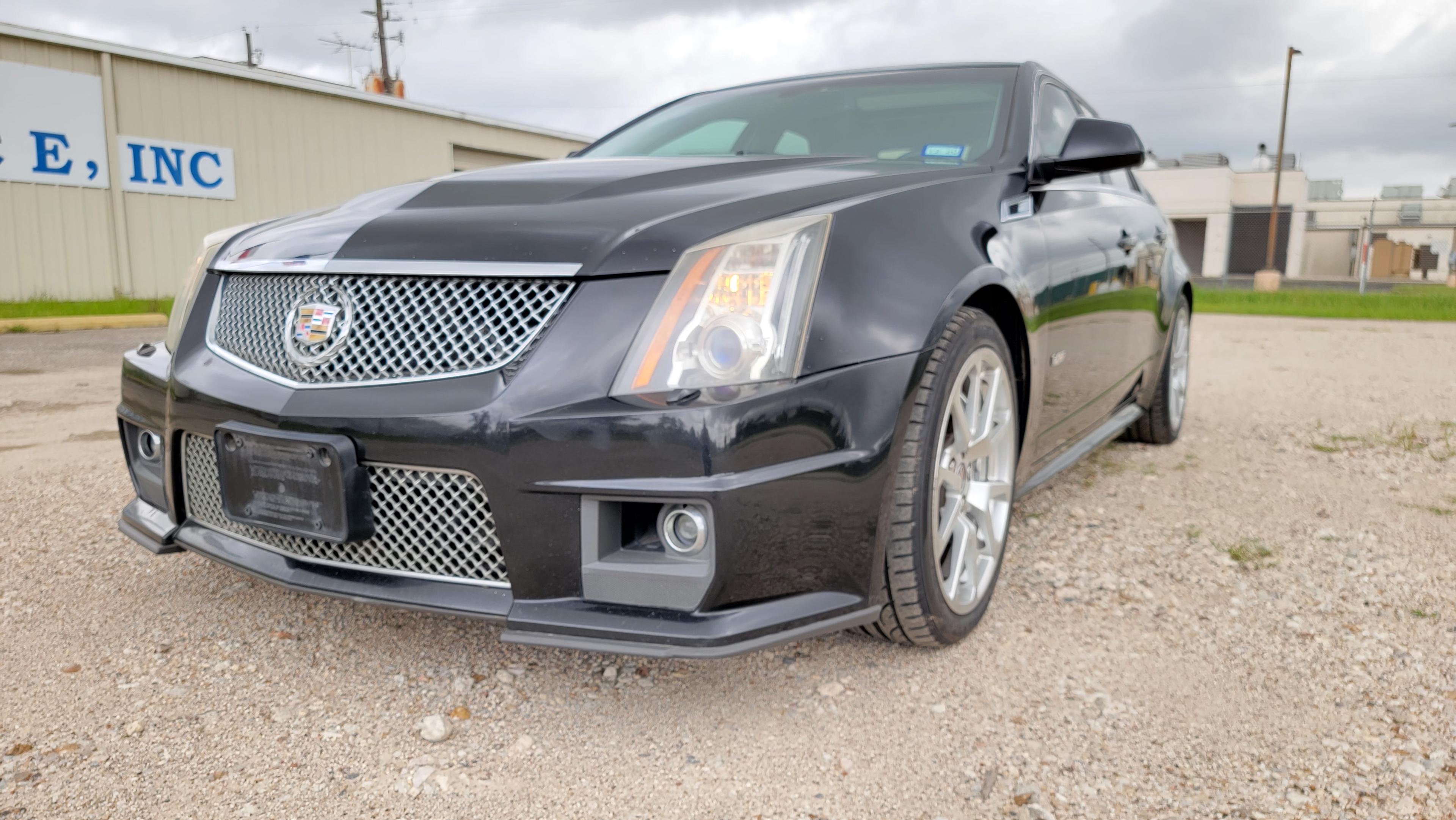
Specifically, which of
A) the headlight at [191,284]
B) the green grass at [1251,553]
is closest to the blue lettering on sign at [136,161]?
the headlight at [191,284]

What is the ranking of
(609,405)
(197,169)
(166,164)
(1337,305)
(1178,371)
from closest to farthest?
(609,405), (1178,371), (166,164), (197,169), (1337,305)

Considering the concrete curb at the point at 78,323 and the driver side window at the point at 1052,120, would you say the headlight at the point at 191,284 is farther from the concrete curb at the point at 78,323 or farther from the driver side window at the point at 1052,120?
the concrete curb at the point at 78,323

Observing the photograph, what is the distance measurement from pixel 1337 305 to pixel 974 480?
1559cm

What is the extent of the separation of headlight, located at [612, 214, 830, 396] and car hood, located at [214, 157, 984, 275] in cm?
5

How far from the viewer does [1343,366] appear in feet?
24.2

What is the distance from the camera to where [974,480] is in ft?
7.72

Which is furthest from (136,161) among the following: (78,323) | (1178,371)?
(1178,371)

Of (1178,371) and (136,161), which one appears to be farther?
(136,161)

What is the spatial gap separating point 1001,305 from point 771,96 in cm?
133

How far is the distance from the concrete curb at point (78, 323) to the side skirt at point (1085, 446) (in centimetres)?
920

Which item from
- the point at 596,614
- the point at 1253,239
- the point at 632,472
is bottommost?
the point at 596,614

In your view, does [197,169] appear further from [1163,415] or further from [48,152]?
[1163,415]

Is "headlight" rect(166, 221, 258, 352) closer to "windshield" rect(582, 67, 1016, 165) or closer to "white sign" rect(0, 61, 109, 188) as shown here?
"windshield" rect(582, 67, 1016, 165)

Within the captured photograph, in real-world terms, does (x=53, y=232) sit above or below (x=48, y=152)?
below
